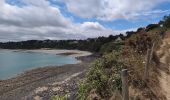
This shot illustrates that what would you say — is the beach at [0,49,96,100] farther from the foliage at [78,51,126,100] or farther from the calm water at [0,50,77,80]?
the calm water at [0,50,77,80]

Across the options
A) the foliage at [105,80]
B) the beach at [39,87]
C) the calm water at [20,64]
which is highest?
the foliage at [105,80]

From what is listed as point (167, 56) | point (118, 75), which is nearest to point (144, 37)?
point (167, 56)

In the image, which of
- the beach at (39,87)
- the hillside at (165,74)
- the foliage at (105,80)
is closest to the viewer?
the hillside at (165,74)

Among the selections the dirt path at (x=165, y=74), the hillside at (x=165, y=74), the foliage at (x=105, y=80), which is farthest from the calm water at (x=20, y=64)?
the foliage at (x=105, y=80)

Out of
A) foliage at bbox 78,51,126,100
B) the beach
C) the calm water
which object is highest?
foliage at bbox 78,51,126,100

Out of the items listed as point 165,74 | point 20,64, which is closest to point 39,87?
point 165,74

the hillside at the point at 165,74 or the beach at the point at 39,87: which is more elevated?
the hillside at the point at 165,74

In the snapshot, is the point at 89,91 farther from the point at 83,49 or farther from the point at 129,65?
the point at 83,49

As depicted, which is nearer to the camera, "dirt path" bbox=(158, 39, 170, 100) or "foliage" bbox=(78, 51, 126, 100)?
"dirt path" bbox=(158, 39, 170, 100)

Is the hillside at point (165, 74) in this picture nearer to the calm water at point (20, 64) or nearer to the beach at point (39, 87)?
the beach at point (39, 87)

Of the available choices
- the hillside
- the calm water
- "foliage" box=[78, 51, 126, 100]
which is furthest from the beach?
the calm water

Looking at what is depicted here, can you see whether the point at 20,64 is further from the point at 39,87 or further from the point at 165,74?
the point at 165,74

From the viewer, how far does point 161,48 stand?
2558cm

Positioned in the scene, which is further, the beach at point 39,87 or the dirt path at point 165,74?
the beach at point 39,87
